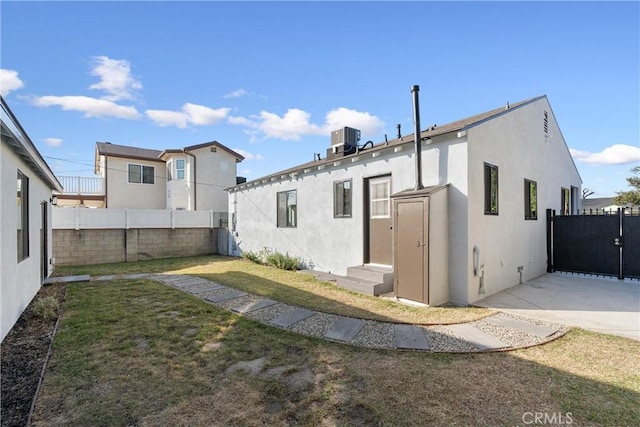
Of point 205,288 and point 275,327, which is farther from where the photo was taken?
point 205,288

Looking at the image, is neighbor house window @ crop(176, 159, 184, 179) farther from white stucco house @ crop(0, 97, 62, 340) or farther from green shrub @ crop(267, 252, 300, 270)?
Result: white stucco house @ crop(0, 97, 62, 340)

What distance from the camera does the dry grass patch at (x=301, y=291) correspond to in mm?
5410

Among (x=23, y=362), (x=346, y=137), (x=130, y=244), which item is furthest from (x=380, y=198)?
(x=130, y=244)

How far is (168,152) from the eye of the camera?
1905 centimetres

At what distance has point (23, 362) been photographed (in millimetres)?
3564

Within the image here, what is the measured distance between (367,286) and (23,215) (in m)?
7.35

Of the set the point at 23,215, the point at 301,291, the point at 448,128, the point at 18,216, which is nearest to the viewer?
the point at 18,216

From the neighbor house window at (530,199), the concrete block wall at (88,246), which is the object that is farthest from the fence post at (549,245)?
the concrete block wall at (88,246)

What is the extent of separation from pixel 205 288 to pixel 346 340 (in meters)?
4.79

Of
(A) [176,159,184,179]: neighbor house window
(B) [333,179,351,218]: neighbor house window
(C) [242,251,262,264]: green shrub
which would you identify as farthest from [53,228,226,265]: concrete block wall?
(B) [333,179,351,218]: neighbor house window

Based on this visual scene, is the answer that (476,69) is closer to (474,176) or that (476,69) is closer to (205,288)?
(474,176)

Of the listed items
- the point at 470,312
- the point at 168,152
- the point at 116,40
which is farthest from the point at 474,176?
the point at 168,152

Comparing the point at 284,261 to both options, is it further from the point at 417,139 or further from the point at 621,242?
the point at 621,242

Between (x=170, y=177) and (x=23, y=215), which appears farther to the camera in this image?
(x=170, y=177)
